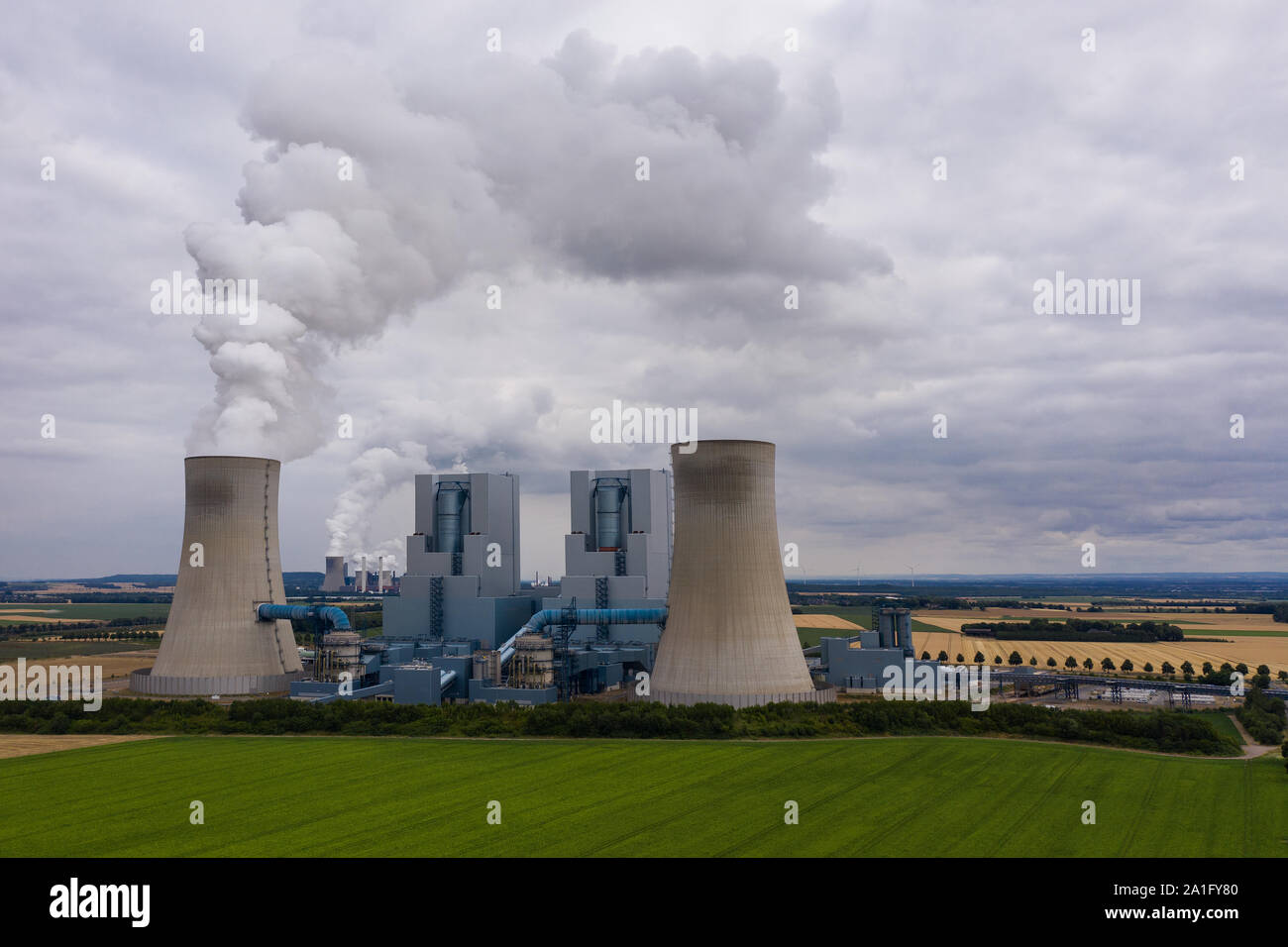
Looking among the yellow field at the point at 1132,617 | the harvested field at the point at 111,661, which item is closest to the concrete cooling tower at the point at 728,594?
the harvested field at the point at 111,661

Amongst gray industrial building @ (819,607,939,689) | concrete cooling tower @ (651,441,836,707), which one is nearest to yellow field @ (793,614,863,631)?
gray industrial building @ (819,607,939,689)

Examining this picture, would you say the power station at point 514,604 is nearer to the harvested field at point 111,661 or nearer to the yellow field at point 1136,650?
the harvested field at point 111,661

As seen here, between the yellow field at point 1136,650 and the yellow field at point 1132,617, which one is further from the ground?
the yellow field at point 1136,650

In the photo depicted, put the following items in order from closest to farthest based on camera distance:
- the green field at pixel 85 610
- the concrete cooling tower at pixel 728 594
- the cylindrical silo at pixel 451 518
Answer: the concrete cooling tower at pixel 728 594 → the cylindrical silo at pixel 451 518 → the green field at pixel 85 610

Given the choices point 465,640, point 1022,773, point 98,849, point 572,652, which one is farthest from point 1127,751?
point 465,640

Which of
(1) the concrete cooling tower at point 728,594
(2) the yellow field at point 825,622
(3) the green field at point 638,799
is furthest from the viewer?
(2) the yellow field at point 825,622

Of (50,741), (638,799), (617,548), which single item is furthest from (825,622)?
(638,799)

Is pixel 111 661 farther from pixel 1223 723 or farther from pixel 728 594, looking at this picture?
pixel 1223 723
